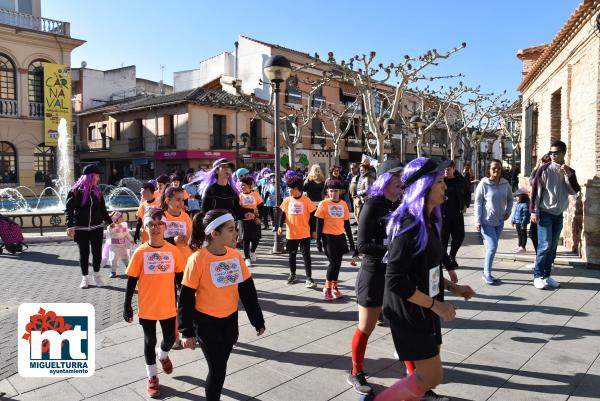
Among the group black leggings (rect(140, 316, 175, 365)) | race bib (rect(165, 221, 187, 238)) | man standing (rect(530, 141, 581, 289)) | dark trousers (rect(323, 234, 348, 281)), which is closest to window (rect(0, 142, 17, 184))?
race bib (rect(165, 221, 187, 238))

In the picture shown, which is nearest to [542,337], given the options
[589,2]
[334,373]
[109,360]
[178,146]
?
[334,373]

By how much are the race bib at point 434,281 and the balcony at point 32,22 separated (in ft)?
95.0

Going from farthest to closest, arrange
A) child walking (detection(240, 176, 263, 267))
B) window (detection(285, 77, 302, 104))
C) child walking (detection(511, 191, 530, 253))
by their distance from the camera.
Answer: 1. window (detection(285, 77, 302, 104))
2. child walking (detection(511, 191, 530, 253))
3. child walking (detection(240, 176, 263, 267))

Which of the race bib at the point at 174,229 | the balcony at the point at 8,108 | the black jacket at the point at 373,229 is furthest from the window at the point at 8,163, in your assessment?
the black jacket at the point at 373,229

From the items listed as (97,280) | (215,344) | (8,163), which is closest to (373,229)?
(215,344)

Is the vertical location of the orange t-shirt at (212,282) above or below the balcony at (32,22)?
below

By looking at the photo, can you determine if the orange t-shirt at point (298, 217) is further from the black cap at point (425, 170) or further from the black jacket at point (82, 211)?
the black cap at point (425, 170)

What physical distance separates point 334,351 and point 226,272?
1.80 metres

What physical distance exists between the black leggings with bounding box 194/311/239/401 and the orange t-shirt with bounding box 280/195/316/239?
12.0 ft

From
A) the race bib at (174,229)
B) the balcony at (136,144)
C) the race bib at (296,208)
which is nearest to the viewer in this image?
the race bib at (174,229)

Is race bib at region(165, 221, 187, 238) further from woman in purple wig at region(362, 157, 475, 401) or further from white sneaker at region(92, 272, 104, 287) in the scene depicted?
woman in purple wig at region(362, 157, 475, 401)

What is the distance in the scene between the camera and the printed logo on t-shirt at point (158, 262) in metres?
3.82

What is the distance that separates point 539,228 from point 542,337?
2.36 metres

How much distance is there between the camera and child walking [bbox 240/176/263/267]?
27.9 ft
